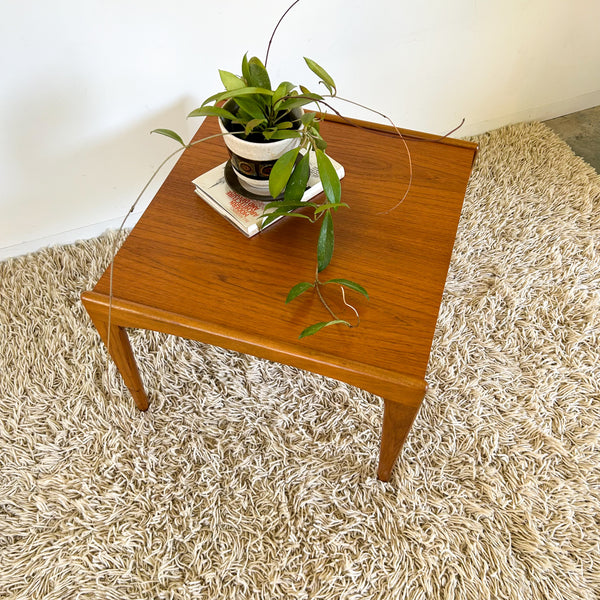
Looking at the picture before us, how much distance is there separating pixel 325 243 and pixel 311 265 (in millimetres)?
74

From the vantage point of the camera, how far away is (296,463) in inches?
44.4

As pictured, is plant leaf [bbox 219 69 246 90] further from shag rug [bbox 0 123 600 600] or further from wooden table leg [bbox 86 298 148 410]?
shag rug [bbox 0 123 600 600]

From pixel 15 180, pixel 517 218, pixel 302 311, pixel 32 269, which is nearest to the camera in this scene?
pixel 302 311

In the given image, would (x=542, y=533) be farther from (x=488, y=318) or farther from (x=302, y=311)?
(x=302, y=311)

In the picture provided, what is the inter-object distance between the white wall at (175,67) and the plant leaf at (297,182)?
516 millimetres

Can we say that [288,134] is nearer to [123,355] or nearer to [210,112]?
[210,112]

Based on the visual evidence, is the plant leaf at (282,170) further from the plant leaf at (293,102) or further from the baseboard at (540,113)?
the baseboard at (540,113)

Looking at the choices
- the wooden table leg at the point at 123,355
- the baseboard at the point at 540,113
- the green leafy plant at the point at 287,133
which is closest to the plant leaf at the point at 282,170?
the green leafy plant at the point at 287,133

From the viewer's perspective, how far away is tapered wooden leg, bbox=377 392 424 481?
893 millimetres

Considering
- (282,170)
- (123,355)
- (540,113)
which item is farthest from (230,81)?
(540,113)

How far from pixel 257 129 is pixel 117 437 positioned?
69 centimetres

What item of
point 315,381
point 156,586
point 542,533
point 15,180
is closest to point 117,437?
point 156,586

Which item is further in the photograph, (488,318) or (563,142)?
(563,142)

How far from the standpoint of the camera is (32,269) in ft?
4.65
